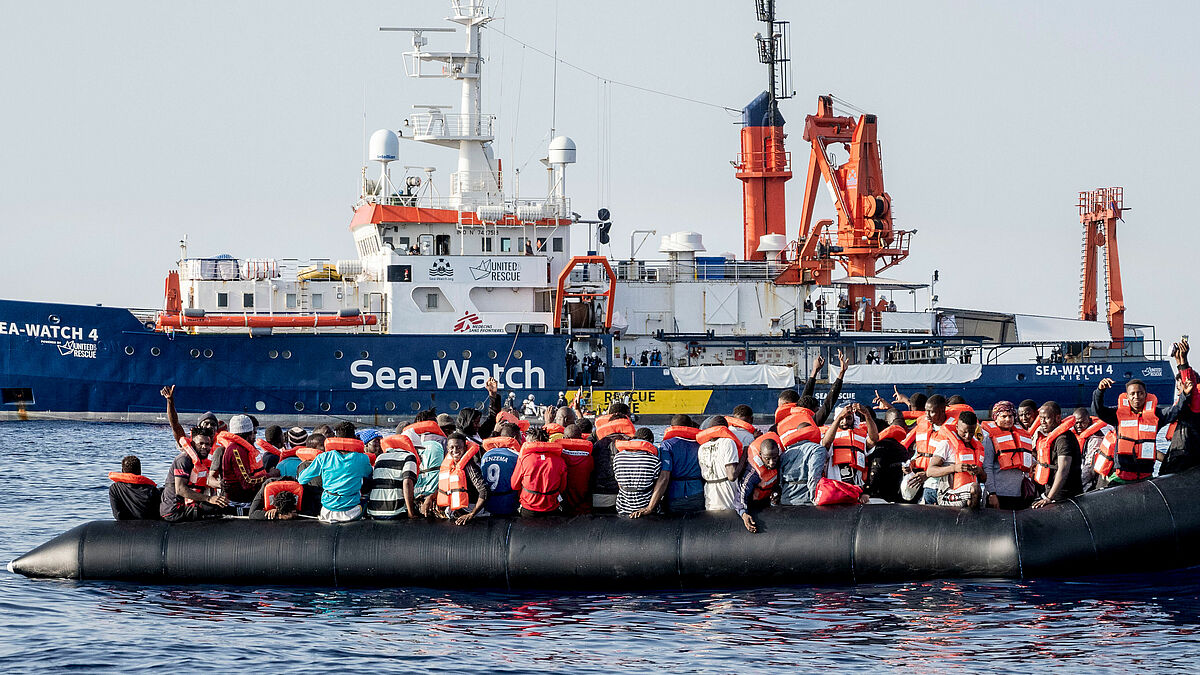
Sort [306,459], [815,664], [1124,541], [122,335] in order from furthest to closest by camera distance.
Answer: [122,335]
[306,459]
[1124,541]
[815,664]

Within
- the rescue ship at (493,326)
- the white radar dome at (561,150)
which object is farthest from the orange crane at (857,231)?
the white radar dome at (561,150)

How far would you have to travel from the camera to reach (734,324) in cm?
3934

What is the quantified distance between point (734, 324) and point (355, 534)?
26297 mm

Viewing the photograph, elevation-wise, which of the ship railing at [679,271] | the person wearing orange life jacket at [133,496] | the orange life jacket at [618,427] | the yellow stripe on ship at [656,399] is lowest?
the person wearing orange life jacket at [133,496]

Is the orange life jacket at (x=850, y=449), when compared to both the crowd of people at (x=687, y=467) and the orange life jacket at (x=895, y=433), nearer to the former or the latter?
the crowd of people at (x=687, y=467)

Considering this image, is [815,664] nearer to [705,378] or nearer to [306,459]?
[306,459]

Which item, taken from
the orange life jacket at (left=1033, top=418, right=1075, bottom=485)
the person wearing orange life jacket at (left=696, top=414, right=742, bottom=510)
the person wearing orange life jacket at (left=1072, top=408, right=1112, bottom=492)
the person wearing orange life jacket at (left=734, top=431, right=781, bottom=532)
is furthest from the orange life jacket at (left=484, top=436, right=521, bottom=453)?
the person wearing orange life jacket at (left=1072, top=408, right=1112, bottom=492)

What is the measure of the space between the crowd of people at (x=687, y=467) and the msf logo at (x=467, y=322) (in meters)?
22.3

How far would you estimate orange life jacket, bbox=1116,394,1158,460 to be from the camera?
13523 millimetres

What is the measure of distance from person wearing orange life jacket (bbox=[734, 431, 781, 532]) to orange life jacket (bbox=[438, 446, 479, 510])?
250 centimetres

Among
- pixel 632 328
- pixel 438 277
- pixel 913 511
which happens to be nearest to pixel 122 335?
pixel 438 277

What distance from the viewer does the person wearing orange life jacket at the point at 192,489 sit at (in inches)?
553

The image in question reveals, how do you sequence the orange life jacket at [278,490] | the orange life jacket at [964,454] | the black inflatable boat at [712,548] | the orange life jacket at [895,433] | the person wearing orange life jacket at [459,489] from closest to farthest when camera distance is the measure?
the black inflatable boat at [712,548], the orange life jacket at [964,454], the person wearing orange life jacket at [459,489], the orange life jacket at [278,490], the orange life jacket at [895,433]

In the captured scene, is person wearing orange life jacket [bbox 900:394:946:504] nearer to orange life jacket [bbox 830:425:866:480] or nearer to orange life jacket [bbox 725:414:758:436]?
orange life jacket [bbox 830:425:866:480]
